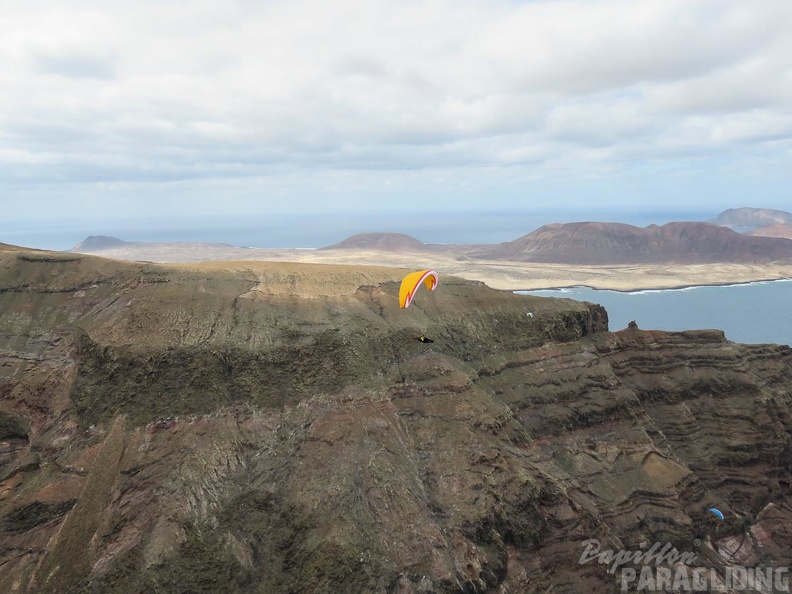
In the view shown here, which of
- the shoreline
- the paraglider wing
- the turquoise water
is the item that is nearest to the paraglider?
the paraglider wing

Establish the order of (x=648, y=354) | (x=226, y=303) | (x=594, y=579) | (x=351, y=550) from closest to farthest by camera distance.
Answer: (x=351, y=550) → (x=594, y=579) → (x=226, y=303) → (x=648, y=354)

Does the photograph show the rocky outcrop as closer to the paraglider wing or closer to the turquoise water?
the paraglider wing

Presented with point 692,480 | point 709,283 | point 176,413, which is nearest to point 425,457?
point 176,413

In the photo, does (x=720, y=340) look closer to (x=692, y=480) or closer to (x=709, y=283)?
(x=692, y=480)

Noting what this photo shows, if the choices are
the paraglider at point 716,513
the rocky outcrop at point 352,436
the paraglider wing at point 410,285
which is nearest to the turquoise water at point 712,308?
the rocky outcrop at point 352,436

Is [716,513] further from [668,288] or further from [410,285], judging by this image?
[668,288]

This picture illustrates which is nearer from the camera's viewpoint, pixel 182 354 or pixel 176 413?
pixel 176 413

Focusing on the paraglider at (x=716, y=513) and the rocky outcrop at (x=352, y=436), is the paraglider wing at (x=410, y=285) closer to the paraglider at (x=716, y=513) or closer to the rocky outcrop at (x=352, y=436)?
the rocky outcrop at (x=352, y=436)

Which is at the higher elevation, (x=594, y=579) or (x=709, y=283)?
(x=709, y=283)
